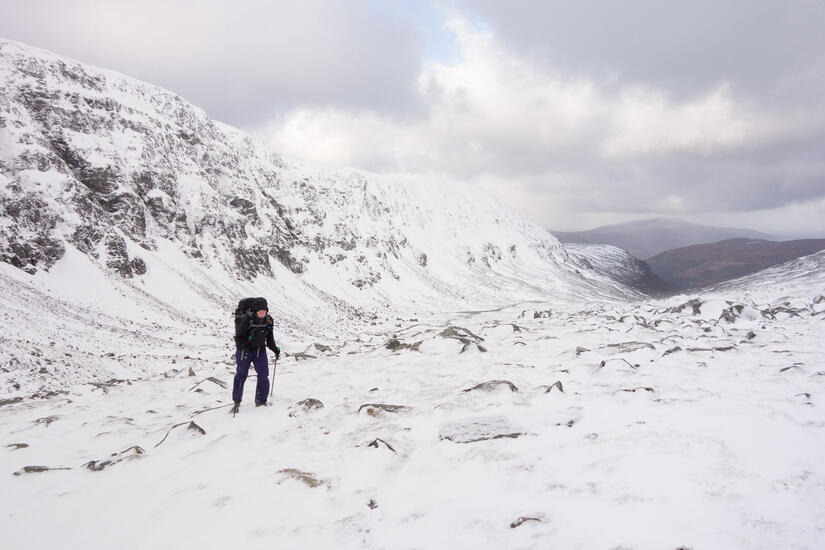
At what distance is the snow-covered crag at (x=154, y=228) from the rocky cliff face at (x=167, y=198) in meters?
0.21

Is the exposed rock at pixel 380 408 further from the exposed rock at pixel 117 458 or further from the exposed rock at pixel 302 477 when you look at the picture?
the exposed rock at pixel 117 458

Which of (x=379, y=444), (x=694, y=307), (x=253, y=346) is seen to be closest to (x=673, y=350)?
(x=379, y=444)

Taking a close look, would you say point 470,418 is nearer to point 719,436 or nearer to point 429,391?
point 429,391

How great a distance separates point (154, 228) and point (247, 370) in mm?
56008

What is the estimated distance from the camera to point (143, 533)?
4.07 metres

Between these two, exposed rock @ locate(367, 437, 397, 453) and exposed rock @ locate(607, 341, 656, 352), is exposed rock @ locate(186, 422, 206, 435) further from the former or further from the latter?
exposed rock @ locate(607, 341, 656, 352)

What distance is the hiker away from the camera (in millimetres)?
8375

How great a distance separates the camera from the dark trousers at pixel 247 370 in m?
8.38

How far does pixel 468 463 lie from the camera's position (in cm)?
466

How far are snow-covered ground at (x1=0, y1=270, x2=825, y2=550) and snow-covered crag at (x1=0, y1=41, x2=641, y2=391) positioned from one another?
17.9 meters

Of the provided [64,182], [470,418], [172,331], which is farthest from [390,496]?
[64,182]

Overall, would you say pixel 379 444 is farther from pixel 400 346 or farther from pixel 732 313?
pixel 732 313

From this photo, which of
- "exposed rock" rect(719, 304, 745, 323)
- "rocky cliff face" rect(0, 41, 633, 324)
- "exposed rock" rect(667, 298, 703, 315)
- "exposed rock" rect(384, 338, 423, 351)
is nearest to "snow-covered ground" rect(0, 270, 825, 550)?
"exposed rock" rect(384, 338, 423, 351)

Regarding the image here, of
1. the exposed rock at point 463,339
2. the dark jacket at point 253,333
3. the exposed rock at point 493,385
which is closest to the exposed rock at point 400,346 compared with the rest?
the exposed rock at point 463,339
